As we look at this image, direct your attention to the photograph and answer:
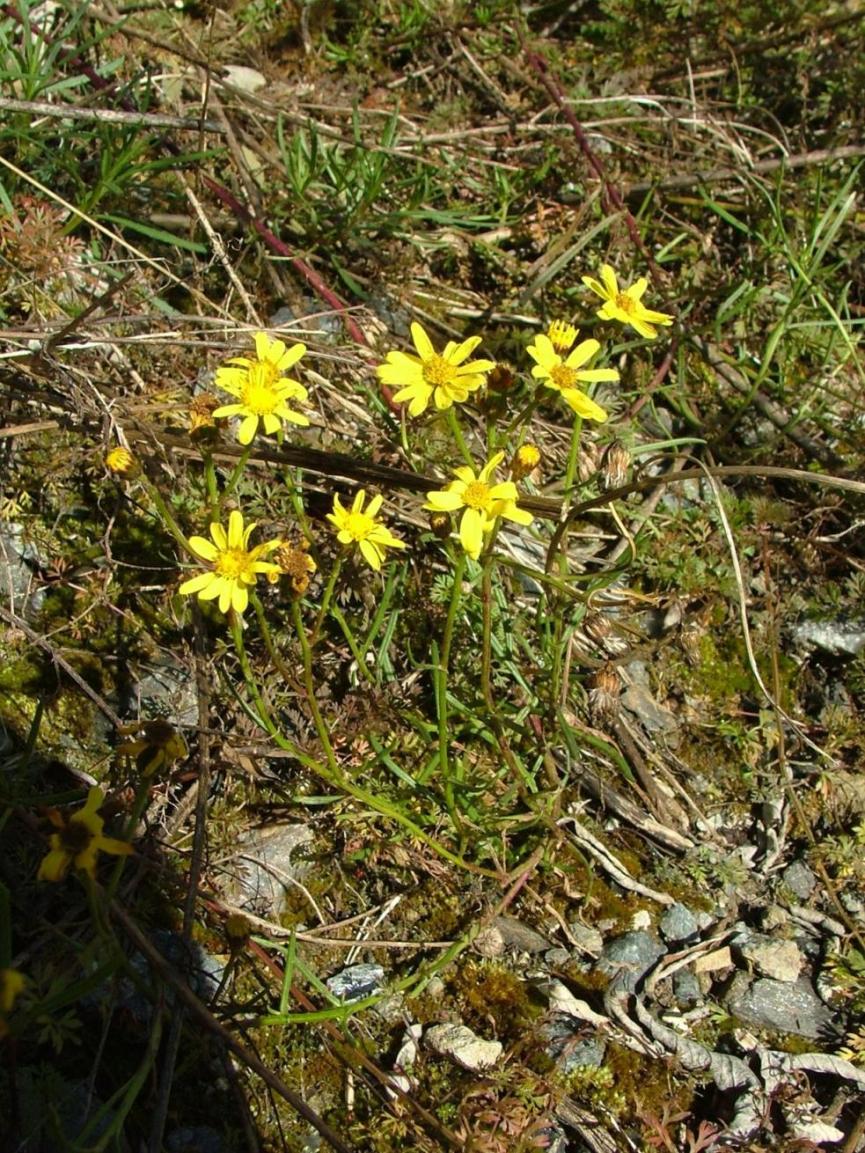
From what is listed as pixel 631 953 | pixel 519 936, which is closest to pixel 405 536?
pixel 519 936

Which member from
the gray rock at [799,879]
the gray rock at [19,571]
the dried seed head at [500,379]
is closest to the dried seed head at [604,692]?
the gray rock at [799,879]

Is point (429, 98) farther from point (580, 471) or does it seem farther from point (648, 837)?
point (648, 837)

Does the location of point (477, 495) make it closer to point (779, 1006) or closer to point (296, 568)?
point (296, 568)

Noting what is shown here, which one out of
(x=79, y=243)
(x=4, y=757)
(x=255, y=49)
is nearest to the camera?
(x=4, y=757)

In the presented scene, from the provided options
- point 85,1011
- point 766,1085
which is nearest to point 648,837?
point 766,1085

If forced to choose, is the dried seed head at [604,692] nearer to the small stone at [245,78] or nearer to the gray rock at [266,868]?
the gray rock at [266,868]

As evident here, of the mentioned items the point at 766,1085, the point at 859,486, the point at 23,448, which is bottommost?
the point at 766,1085
